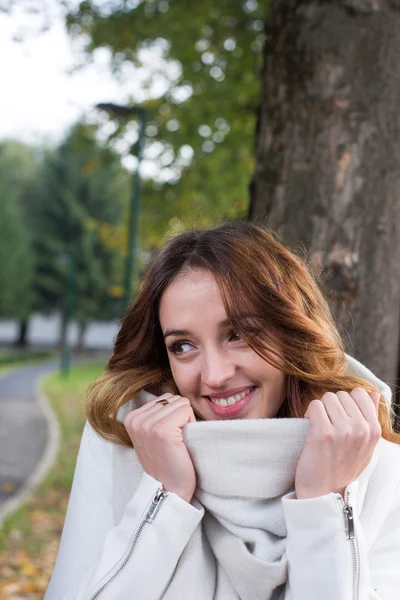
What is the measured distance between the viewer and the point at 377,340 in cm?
309

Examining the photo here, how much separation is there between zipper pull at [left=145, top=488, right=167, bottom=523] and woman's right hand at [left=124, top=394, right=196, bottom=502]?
0.03 metres

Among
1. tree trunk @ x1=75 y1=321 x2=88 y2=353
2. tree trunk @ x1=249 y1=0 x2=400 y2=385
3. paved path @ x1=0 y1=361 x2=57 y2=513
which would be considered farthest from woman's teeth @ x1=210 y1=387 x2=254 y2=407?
tree trunk @ x1=75 y1=321 x2=88 y2=353

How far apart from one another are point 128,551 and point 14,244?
153 feet

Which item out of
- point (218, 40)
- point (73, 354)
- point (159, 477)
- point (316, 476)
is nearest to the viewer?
point (316, 476)

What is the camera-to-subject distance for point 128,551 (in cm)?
195

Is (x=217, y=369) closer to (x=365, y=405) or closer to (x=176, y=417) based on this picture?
(x=176, y=417)

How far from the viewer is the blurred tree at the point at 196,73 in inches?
294

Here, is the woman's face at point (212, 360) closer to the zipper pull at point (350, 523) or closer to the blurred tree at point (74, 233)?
the zipper pull at point (350, 523)

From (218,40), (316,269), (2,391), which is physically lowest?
(2,391)

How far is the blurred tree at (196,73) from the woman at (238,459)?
4228 millimetres

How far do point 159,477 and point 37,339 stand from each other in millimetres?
61705

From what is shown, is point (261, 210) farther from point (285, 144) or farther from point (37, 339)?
point (37, 339)

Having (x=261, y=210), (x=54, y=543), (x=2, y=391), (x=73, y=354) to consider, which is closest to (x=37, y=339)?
(x=73, y=354)

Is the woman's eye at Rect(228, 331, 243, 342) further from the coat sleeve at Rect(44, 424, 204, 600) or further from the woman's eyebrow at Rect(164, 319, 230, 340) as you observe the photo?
the coat sleeve at Rect(44, 424, 204, 600)
